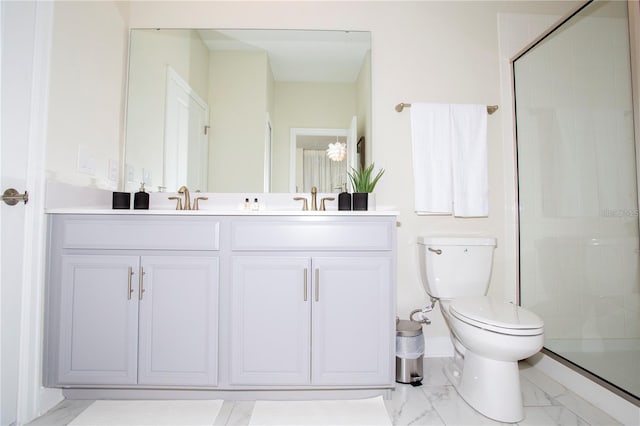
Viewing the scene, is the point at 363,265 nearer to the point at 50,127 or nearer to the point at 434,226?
the point at 434,226

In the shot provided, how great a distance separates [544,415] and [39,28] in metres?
2.74

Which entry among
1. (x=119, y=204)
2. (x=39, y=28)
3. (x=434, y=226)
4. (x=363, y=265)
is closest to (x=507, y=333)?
(x=363, y=265)

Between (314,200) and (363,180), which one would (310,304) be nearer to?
(314,200)

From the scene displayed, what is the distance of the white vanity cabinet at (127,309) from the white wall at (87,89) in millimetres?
359

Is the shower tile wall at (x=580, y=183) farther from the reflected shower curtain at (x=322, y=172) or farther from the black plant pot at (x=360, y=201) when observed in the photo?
the reflected shower curtain at (x=322, y=172)

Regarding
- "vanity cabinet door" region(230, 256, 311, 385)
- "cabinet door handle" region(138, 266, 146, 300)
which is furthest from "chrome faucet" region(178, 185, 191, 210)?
"vanity cabinet door" region(230, 256, 311, 385)

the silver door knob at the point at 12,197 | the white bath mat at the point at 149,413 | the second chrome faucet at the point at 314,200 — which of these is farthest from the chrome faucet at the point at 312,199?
the silver door knob at the point at 12,197

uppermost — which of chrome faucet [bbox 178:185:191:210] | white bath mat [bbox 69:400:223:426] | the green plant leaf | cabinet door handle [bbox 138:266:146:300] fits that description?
the green plant leaf

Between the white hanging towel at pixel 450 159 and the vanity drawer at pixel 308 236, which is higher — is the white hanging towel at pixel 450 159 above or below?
above

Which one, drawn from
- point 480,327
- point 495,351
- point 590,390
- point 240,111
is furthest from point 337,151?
point 590,390

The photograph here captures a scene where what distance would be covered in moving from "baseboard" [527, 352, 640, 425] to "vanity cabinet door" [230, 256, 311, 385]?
1312 mm

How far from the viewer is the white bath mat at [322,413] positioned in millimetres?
1256

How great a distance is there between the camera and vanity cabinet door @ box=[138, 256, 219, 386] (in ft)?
4.40

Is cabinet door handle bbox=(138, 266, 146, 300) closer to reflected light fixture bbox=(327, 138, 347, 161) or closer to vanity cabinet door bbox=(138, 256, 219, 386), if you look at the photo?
vanity cabinet door bbox=(138, 256, 219, 386)
